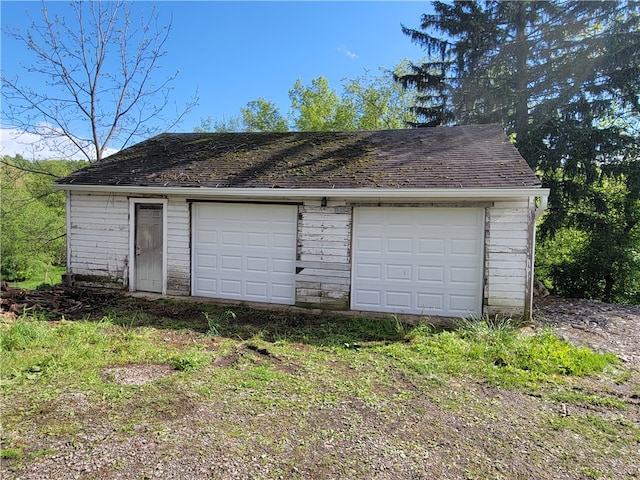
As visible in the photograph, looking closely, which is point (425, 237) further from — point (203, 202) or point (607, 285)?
point (607, 285)

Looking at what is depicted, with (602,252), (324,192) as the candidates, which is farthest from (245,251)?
(602,252)

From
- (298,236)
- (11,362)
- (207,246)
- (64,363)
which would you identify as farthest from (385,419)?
(207,246)

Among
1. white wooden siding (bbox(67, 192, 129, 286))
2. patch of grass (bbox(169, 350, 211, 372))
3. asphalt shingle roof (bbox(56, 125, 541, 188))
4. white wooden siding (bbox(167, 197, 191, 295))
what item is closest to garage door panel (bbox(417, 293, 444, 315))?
asphalt shingle roof (bbox(56, 125, 541, 188))

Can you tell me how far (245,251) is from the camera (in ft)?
26.3

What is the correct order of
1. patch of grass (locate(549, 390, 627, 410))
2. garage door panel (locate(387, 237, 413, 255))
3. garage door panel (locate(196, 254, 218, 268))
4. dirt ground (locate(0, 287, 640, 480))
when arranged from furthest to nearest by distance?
garage door panel (locate(196, 254, 218, 268)) → garage door panel (locate(387, 237, 413, 255)) → patch of grass (locate(549, 390, 627, 410)) → dirt ground (locate(0, 287, 640, 480))

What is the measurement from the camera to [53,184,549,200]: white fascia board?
6.30 meters

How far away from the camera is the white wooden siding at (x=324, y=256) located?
7.35 m

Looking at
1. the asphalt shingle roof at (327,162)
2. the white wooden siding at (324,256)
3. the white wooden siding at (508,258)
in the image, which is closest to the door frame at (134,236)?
the asphalt shingle roof at (327,162)

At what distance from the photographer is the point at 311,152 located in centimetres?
918

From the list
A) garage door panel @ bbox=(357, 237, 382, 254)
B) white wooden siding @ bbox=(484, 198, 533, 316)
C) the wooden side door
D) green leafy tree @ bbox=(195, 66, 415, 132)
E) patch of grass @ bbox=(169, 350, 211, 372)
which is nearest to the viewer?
patch of grass @ bbox=(169, 350, 211, 372)

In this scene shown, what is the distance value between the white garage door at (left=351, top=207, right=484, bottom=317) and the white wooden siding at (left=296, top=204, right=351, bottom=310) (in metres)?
0.21

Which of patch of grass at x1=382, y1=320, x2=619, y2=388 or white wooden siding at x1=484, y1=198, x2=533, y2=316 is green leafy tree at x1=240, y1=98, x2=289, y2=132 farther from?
patch of grass at x1=382, y1=320, x2=619, y2=388

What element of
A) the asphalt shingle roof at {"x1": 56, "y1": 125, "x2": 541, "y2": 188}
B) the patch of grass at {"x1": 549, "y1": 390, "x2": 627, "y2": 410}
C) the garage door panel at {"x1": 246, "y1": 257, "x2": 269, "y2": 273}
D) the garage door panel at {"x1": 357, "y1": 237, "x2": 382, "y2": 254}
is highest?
the asphalt shingle roof at {"x1": 56, "y1": 125, "x2": 541, "y2": 188}

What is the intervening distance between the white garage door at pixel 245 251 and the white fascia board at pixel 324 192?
38cm
